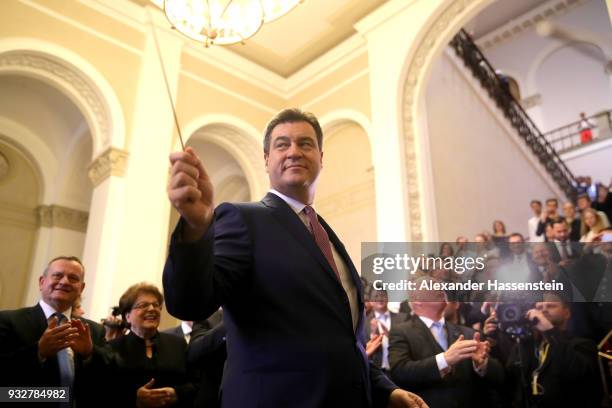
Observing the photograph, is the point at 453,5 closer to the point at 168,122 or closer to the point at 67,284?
the point at 168,122

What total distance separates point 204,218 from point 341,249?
0.68m

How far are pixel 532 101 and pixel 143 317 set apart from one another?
47.9 ft

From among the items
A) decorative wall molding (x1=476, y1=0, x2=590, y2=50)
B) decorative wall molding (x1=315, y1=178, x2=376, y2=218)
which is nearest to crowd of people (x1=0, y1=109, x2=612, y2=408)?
decorative wall molding (x1=315, y1=178, x2=376, y2=218)

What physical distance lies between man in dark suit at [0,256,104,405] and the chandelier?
281 centimetres

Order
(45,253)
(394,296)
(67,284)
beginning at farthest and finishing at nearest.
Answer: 1. (45,253)
2. (394,296)
3. (67,284)

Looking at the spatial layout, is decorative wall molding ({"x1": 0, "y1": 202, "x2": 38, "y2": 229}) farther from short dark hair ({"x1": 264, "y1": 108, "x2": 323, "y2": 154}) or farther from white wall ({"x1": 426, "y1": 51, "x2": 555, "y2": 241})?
short dark hair ({"x1": 264, "y1": 108, "x2": 323, "y2": 154})

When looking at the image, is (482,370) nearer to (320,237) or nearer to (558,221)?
(320,237)

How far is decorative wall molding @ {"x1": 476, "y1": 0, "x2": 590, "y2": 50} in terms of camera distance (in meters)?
13.6

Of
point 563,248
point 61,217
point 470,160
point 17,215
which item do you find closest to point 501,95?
point 470,160

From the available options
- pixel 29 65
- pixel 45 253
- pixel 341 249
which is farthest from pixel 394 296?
pixel 45 253

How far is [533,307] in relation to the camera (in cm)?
328

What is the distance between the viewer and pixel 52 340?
2.29 metres

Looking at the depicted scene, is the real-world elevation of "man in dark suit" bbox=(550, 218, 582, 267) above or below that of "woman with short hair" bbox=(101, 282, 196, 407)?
above

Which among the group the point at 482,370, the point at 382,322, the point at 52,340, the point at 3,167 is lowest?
the point at 482,370
